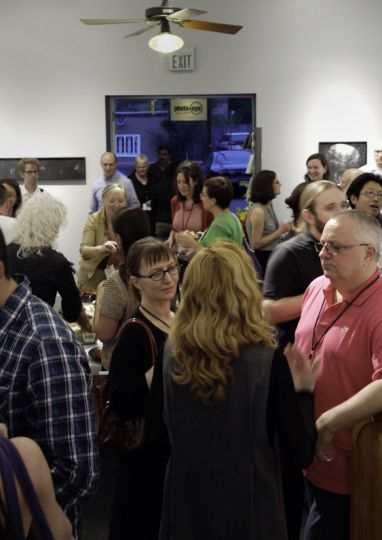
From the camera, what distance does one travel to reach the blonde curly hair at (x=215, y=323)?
168 cm

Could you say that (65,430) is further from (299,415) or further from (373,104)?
(373,104)

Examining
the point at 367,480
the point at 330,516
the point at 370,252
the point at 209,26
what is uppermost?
the point at 209,26

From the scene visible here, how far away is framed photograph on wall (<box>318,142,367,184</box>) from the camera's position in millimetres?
8547

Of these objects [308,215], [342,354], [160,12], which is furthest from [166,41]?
[342,354]

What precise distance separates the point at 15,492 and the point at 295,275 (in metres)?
1.82

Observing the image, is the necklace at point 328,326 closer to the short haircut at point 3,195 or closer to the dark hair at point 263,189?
the short haircut at point 3,195

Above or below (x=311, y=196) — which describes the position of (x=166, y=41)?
above

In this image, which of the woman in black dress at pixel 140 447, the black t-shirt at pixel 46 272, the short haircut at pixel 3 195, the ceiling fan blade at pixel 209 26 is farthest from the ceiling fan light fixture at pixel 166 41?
the woman in black dress at pixel 140 447

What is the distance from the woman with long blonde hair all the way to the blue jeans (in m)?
0.35

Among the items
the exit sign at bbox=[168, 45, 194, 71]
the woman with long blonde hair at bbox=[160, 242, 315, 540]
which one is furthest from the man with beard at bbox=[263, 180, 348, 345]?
the exit sign at bbox=[168, 45, 194, 71]

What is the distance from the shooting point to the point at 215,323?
1703mm

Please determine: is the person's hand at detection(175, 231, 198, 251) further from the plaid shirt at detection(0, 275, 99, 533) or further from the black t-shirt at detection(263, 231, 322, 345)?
the plaid shirt at detection(0, 275, 99, 533)

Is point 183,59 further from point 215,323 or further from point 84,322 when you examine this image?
point 215,323

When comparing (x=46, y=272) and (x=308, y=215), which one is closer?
(x=308, y=215)
